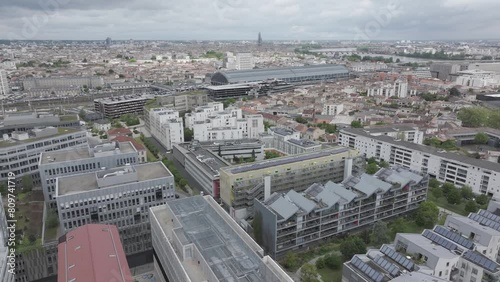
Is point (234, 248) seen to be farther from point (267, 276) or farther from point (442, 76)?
point (442, 76)

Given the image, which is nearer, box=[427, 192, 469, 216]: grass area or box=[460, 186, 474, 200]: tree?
box=[427, 192, 469, 216]: grass area

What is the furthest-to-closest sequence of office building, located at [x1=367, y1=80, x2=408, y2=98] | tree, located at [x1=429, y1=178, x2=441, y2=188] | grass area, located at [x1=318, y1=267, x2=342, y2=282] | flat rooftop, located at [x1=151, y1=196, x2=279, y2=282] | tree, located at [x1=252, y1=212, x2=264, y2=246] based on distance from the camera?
office building, located at [x1=367, y1=80, x2=408, y2=98], tree, located at [x1=429, y1=178, x2=441, y2=188], tree, located at [x1=252, y1=212, x2=264, y2=246], grass area, located at [x1=318, y1=267, x2=342, y2=282], flat rooftop, located at [x1=151, y1=196, x2=279, y2=282]

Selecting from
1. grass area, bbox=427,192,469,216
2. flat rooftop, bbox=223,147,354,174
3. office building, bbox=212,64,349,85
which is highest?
office building, bbox=212,64,349,85

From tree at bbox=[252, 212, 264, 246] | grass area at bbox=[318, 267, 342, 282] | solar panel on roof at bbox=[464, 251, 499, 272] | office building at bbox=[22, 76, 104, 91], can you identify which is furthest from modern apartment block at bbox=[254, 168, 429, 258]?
office building at bbox=[22, 76, 104, 91]

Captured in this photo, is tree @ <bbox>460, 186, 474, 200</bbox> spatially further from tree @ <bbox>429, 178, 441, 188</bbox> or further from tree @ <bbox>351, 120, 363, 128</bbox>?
tree @ <bbox>351, 120, 363, 128</bbox>

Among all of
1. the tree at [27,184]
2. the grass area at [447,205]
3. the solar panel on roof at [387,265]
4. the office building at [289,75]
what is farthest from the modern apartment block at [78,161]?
the office building at [289,75]

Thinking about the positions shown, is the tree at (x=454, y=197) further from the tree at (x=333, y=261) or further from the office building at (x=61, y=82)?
the office building at (x=61, y=82)

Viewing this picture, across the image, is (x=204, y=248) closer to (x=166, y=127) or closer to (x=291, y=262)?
(x=291, y=262)
